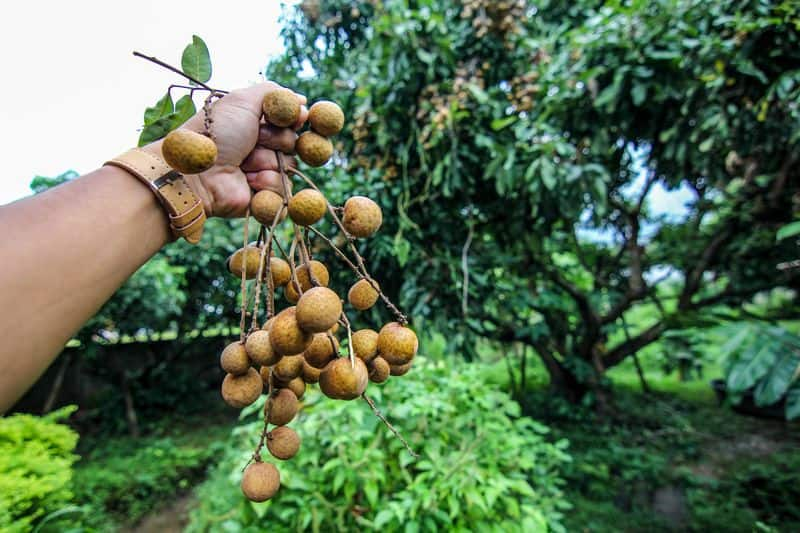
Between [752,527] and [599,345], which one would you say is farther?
[599,345]

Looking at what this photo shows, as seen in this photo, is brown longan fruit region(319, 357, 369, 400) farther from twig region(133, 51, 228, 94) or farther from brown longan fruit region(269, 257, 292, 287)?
twig region(133, 51, 228, 94)

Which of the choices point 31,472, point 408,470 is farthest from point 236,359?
point 31,472

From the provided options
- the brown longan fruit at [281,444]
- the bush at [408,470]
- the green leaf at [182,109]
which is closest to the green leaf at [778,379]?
the bush at [408,470]

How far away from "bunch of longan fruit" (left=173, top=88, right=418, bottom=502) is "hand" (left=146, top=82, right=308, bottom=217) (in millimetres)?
36

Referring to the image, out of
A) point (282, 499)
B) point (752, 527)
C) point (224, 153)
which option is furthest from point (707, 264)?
point (224, 153)

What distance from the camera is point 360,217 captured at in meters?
0.59

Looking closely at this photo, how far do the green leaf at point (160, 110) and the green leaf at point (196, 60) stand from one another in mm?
52

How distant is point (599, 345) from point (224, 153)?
4.37 metres

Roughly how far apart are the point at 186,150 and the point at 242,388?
291mm

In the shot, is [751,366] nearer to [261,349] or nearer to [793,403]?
[793,403]

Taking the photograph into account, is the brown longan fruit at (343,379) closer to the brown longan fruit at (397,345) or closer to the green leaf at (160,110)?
the brown longan fruit at (397,345)

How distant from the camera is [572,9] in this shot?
2926mm

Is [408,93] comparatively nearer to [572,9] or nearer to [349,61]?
[349,61]

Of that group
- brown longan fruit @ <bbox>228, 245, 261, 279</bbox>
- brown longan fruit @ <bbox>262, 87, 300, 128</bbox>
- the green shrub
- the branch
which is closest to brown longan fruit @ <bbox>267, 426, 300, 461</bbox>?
brown longan fruit @ <bbox>228, 245, 261, 279</bbox>
